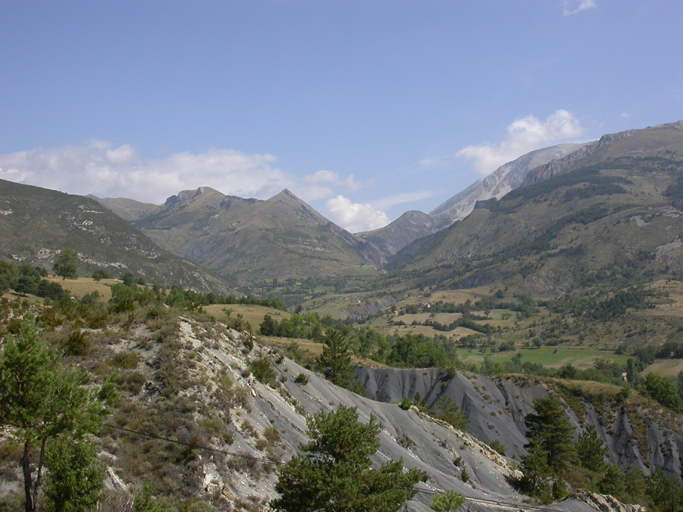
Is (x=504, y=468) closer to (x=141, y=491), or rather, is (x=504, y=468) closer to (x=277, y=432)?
(x=277, y=432)

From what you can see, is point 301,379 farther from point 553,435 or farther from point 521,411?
point 521,411

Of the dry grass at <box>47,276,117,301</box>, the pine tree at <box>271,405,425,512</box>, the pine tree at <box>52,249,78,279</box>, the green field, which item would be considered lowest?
the green field

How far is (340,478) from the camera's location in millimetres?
18250

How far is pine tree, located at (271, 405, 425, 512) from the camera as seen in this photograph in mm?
18109

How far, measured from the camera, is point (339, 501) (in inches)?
Answer: 714

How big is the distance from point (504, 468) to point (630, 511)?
41.0ft

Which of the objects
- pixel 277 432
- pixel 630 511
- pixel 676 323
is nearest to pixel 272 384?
pixel 277 432

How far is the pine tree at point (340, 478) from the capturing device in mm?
18109

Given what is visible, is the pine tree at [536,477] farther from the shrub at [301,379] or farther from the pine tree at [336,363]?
the shrub at [301,379]

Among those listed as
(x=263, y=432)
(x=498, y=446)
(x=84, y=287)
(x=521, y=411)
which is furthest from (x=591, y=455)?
(x=84, y=287)

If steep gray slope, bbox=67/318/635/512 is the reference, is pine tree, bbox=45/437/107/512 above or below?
above

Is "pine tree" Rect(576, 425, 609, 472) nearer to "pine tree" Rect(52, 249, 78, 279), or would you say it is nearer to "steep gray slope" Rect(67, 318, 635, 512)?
"steep gray slope" Rect(67, 318, 635, 512)

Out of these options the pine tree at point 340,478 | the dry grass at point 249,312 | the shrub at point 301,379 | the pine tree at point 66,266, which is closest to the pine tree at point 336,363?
the shrub at point 301,379

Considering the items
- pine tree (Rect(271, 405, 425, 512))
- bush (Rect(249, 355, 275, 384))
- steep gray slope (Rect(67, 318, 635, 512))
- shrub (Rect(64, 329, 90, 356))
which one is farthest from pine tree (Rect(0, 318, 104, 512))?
bush (Rect(249, 355, 275, 384))
